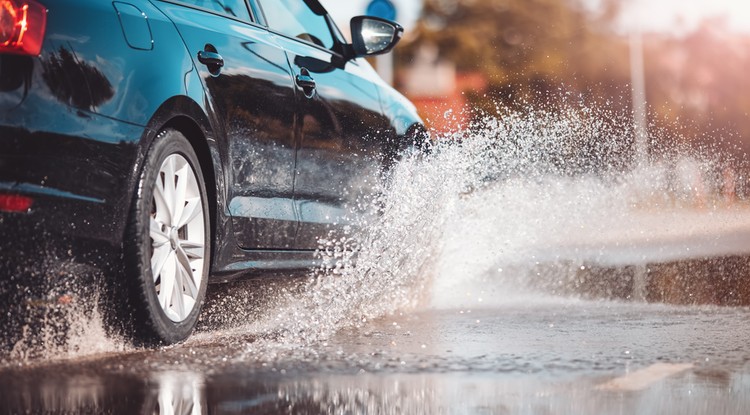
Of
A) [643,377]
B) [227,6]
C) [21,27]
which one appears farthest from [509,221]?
[21,27]

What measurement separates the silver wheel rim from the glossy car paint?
0.16 meters

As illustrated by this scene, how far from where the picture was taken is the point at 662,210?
10.9 m

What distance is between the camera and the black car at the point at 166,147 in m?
4.82

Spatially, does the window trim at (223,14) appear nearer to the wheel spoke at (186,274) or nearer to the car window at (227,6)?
the car window at (227,6)

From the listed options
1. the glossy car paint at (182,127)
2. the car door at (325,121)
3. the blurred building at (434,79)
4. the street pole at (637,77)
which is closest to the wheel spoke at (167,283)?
the glossy car paint at (182,127)

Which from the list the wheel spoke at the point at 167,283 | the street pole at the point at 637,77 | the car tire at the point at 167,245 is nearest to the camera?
the car tire at the point at 167,245

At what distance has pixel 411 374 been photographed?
513 cm

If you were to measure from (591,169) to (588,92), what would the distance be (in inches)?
1507

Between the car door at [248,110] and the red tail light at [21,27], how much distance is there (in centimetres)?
94

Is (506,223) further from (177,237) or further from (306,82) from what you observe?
(177,237)

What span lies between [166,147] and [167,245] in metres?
0.35

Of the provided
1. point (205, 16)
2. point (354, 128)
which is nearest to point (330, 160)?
point (354, 128)

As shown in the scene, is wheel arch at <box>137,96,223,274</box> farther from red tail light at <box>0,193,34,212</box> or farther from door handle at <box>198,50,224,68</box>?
red tail light at <box>0,193,34,212</box>

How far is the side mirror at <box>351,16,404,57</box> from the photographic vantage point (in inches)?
311
